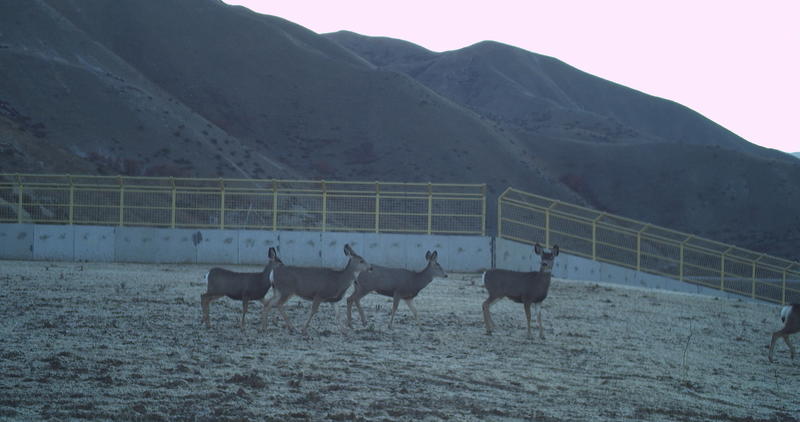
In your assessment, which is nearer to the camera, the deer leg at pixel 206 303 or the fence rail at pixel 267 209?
the deer leg at pixel 206 303

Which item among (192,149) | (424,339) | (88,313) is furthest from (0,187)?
(192,149)

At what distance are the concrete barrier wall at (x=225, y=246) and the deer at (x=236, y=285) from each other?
52.9 ft

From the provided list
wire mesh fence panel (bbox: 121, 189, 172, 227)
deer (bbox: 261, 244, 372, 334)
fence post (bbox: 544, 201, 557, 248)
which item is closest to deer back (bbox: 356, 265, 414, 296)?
deer (bbox: 261, 244, 372, 334)

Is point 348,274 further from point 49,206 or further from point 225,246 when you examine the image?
point 49,206

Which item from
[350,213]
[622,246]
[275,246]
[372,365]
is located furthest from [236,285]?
[622,246]

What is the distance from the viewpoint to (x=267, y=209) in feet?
116

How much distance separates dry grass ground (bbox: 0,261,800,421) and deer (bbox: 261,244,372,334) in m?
0.59

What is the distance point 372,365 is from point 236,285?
171 inches

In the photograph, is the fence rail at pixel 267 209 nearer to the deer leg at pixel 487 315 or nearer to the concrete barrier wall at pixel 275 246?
the concrete barrier wall at pixel 275 246

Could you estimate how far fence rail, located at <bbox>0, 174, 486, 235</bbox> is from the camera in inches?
1358

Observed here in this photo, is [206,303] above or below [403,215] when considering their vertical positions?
below

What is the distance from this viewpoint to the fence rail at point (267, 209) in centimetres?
3450

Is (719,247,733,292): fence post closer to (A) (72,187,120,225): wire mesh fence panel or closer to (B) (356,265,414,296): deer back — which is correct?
(B) (356,265,414,296): deer back

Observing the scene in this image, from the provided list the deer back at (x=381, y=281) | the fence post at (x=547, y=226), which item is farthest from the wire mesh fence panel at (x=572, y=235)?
the deer back at (x=381, y=281)
